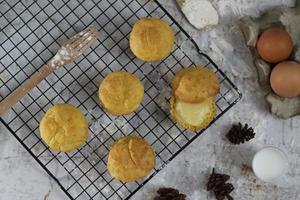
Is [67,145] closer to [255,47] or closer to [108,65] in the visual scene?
[108,65]

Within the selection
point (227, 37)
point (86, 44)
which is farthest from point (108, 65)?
point (227, 37)

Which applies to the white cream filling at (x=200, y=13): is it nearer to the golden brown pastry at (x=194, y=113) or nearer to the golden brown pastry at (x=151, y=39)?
the golden brown pastry at (x=151, y=39)

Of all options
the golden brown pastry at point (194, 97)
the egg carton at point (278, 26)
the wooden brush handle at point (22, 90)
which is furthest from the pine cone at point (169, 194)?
the wooden brush handle at point (22, 90)

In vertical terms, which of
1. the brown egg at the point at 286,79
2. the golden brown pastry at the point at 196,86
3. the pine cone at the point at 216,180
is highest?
the golden brown pastry at the point at 196,86

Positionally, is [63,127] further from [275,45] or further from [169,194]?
[275,45]

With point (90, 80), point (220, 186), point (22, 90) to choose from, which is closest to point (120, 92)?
point (90, 80)

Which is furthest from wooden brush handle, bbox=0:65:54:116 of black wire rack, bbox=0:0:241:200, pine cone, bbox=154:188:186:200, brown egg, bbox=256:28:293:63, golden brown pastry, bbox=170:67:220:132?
brown egg, bbox=256:28:293:63
